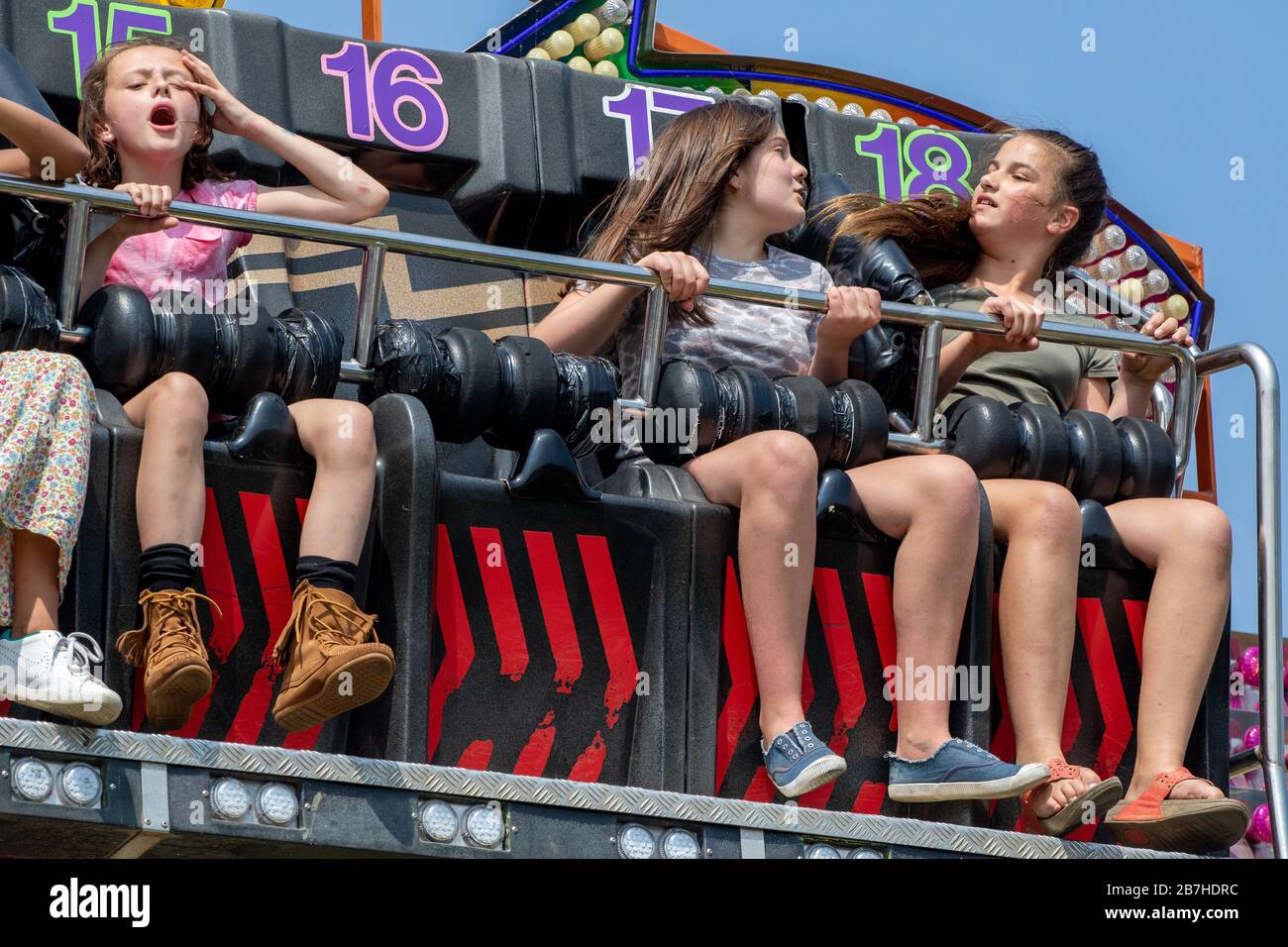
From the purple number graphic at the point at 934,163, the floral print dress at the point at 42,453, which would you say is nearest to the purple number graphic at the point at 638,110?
the purple number graphic at the point at 934,163

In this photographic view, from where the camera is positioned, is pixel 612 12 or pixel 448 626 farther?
pixel 612 12

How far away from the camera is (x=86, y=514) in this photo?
11.0ft

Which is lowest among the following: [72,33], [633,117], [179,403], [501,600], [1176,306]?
[501,600]

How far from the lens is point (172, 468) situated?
11.0 feet

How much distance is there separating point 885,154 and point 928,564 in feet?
6.53

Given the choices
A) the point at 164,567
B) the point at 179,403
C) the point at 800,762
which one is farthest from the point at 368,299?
the point at 800,762

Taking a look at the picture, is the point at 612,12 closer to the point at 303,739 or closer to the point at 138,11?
the point at 138,11

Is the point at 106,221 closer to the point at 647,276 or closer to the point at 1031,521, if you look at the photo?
the point at 647,276

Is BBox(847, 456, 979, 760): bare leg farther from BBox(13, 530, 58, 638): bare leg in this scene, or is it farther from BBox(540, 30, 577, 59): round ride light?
BBox(540, 30, 577, 59): round ride light

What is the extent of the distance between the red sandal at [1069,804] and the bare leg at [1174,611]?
26 centimetres

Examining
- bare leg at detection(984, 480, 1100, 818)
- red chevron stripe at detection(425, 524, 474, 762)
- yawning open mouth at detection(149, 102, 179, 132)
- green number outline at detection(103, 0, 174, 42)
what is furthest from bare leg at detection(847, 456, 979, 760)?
green number outline at detection(103, 0, 174, 42)

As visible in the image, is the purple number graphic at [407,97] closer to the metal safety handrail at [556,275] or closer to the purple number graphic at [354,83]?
the purple number graphic at [354,83]
